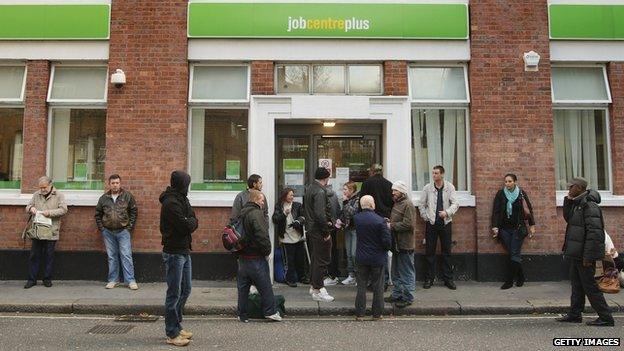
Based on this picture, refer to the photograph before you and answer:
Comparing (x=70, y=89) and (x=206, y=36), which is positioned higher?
(x=206, y=36)

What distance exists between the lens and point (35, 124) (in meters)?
9.77

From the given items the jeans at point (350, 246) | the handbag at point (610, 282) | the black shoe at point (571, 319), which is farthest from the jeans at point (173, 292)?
the handbag at point (610, 282)

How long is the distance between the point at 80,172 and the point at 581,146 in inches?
374

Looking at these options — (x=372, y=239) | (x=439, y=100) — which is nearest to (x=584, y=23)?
(x=439, y=100)

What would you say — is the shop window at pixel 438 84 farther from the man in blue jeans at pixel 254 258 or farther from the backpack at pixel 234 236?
the backpack at pixel 234 236

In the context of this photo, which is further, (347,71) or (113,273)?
(347,71)

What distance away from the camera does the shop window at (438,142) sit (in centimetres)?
1006

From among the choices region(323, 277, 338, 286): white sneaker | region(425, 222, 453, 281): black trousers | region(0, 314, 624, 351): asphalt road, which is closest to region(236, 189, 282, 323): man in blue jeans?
region(0, 314, 624, 351): asphalt road

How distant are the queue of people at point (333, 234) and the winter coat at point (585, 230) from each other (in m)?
0.01

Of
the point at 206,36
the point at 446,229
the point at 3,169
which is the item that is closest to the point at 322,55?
the point at 206,36

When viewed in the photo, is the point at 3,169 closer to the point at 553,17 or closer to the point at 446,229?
the point at 446,229

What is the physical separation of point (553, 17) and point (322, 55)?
4.31 meters

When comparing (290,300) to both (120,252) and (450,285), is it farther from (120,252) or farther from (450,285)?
(120,252)

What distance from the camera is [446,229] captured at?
9109 mm
